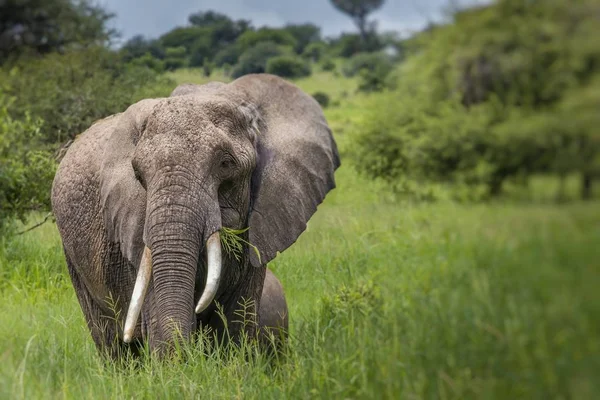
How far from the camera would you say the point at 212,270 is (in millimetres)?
5891

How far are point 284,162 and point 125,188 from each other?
116 cm

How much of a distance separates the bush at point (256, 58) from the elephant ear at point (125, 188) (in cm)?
680

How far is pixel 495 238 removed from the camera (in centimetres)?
311

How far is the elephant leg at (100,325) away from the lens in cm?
700

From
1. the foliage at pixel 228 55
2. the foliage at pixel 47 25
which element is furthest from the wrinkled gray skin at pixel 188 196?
the foliage at pixel 47 25

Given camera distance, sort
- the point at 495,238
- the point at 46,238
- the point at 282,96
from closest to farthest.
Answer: the point at 495,238, the point at 282,96, the point at 46,238

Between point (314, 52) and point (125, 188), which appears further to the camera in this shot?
point (314, 52)

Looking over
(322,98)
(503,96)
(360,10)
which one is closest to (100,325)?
(360,10)

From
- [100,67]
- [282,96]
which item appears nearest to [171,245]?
[282,96]

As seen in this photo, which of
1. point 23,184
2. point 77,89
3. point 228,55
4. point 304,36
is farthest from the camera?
point 77,89

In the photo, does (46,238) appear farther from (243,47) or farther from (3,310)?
(243,47)

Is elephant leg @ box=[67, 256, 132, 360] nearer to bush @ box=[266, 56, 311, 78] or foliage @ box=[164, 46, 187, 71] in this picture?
foliage @ box=[164, 46, 187, 71]

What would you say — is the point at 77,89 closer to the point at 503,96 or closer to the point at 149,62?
the point at 149,62

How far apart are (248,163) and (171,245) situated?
840mm
